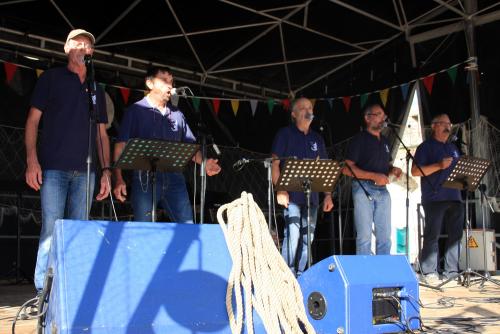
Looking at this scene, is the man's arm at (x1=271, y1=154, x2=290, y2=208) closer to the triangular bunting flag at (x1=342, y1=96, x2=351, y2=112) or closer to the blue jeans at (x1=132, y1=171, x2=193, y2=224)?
the blue jeans at (x1=132, y1=171, x2=193, y2=224)

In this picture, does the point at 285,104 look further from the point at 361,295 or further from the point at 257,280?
the point at 257,280

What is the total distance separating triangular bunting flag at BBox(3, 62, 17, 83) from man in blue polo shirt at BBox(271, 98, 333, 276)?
416cm

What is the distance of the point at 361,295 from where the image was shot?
284cm

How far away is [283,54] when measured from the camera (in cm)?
910

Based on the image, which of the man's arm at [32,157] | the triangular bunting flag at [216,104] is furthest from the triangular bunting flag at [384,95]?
the man's arm at [32,157]

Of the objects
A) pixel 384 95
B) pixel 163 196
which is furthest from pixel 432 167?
pixel 163 196

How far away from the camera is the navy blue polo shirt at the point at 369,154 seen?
5.36 m

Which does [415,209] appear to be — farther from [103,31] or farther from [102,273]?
[102,273]

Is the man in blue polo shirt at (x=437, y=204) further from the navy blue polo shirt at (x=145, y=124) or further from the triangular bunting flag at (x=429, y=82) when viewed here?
the navy blue polo shirt at (x=145, y=124)

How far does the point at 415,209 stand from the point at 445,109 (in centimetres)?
159

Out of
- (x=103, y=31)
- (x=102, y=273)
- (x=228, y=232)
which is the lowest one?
(x=102, y=273)

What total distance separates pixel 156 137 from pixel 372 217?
231cm

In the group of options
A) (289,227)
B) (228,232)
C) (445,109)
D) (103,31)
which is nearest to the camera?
(228,232)

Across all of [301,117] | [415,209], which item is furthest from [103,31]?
[415,209]
